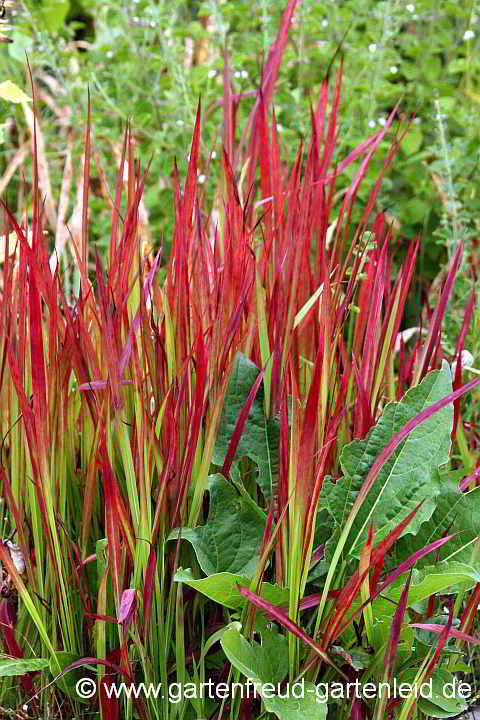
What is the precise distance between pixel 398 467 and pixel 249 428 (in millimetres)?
218

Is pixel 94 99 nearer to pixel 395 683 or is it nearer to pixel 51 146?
pixel 51 146

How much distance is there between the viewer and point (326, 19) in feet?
9.05

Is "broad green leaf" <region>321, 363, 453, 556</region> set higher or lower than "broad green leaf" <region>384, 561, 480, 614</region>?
higher

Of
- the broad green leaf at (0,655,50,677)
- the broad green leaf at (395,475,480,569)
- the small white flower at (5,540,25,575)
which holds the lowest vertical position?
the broad green leaf at (0,655,50,677)

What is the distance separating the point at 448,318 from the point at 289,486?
108cm

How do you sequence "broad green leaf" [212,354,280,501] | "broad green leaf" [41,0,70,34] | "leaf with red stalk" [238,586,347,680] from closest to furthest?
"leaf with red stalk" [238,586,347,680], "broad green leaf" [212,354,280,501], "broad green leaf" [41,0,70,34]

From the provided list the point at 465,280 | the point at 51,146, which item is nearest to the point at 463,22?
the point at 465,280

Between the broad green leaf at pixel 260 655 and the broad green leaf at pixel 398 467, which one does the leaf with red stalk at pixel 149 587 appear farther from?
the broad green leaf at pixel 398 467

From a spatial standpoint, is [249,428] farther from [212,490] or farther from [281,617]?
[281,617]

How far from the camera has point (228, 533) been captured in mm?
1078

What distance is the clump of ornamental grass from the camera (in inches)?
37.9

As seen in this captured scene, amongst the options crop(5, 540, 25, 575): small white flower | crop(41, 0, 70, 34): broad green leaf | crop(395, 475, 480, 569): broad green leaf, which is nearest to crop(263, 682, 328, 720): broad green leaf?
crop(395, 475, 480, 569): broad green leaf

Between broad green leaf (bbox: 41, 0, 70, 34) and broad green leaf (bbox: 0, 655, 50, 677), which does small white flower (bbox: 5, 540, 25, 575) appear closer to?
broad green leaf (bbox: 0, 655, 50, 677)

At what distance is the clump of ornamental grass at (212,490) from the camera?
96cm
